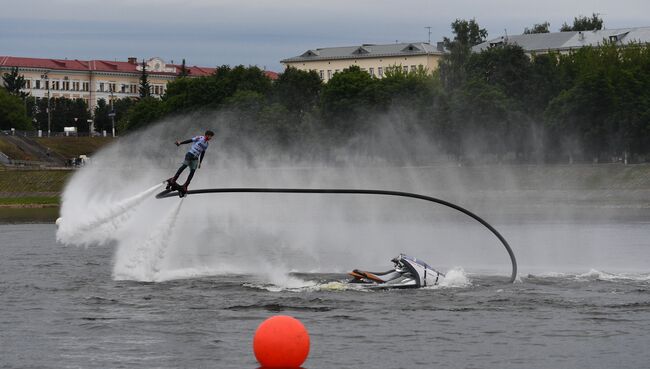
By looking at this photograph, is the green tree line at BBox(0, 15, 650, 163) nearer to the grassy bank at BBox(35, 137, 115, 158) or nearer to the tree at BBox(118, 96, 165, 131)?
the tree at BBox(118, 96, 165, 131)

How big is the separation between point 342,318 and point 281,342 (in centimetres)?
1692

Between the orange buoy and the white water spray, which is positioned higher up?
the orange buoy

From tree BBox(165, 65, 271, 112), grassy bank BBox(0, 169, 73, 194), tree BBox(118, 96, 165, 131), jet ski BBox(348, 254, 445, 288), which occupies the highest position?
tree BBox(165, 65, 271, 112)

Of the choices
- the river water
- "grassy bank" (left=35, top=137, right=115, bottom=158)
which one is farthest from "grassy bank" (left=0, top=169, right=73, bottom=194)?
the river water

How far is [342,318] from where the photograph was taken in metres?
39.2

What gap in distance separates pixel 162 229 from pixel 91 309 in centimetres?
689

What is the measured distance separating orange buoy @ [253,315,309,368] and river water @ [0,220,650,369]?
9004 mm

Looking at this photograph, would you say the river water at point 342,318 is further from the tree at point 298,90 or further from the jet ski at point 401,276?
the tree at point 298,90

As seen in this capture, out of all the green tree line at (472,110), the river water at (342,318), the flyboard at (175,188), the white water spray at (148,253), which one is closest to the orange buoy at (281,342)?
the river water at (342,318)

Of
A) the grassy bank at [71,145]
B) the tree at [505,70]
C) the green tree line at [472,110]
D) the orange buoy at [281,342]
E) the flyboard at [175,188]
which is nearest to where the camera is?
the orange buoy at [281,342]

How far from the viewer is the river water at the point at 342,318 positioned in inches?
1305

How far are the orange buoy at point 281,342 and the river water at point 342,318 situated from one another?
29.5 feet

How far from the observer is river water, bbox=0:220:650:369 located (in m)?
33.2

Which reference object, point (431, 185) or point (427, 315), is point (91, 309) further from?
point (431, 185)
